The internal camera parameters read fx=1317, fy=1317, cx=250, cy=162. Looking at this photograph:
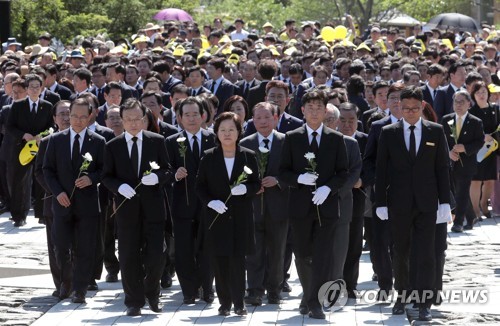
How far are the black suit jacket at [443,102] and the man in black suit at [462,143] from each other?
3.86 ft

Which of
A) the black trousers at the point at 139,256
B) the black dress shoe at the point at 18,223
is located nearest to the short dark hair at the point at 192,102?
the black trousers at the point at 139,256

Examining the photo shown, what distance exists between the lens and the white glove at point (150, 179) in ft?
41.9

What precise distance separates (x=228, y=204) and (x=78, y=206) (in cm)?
169

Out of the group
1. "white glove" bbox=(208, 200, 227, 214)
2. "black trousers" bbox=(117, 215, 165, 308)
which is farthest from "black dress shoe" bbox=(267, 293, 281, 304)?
"white glove" bbox=(208, 200, 227, 214)

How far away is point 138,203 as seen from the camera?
12883 millimetres

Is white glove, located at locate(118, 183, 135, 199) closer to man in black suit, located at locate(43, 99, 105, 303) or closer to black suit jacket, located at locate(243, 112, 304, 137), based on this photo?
man in black suit, located at locate(43, 99, 105, 303)

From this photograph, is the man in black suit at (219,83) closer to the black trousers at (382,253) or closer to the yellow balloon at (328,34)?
the black trousers at (382,253)

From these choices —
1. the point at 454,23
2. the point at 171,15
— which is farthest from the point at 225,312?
the point at 454,23

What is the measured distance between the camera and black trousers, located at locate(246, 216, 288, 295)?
13.5 m

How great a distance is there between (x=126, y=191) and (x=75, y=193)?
0.95 meters

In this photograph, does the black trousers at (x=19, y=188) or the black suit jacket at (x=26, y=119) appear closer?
the black suit jacket at (x=26, y=119)

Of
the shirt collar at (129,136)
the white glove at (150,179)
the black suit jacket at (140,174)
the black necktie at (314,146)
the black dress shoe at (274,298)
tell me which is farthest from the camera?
the black dress shoe at (274,298)

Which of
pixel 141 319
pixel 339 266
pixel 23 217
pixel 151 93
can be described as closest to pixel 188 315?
pixel 141 319

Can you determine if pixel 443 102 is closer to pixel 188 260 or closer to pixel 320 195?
pixel 188 260
